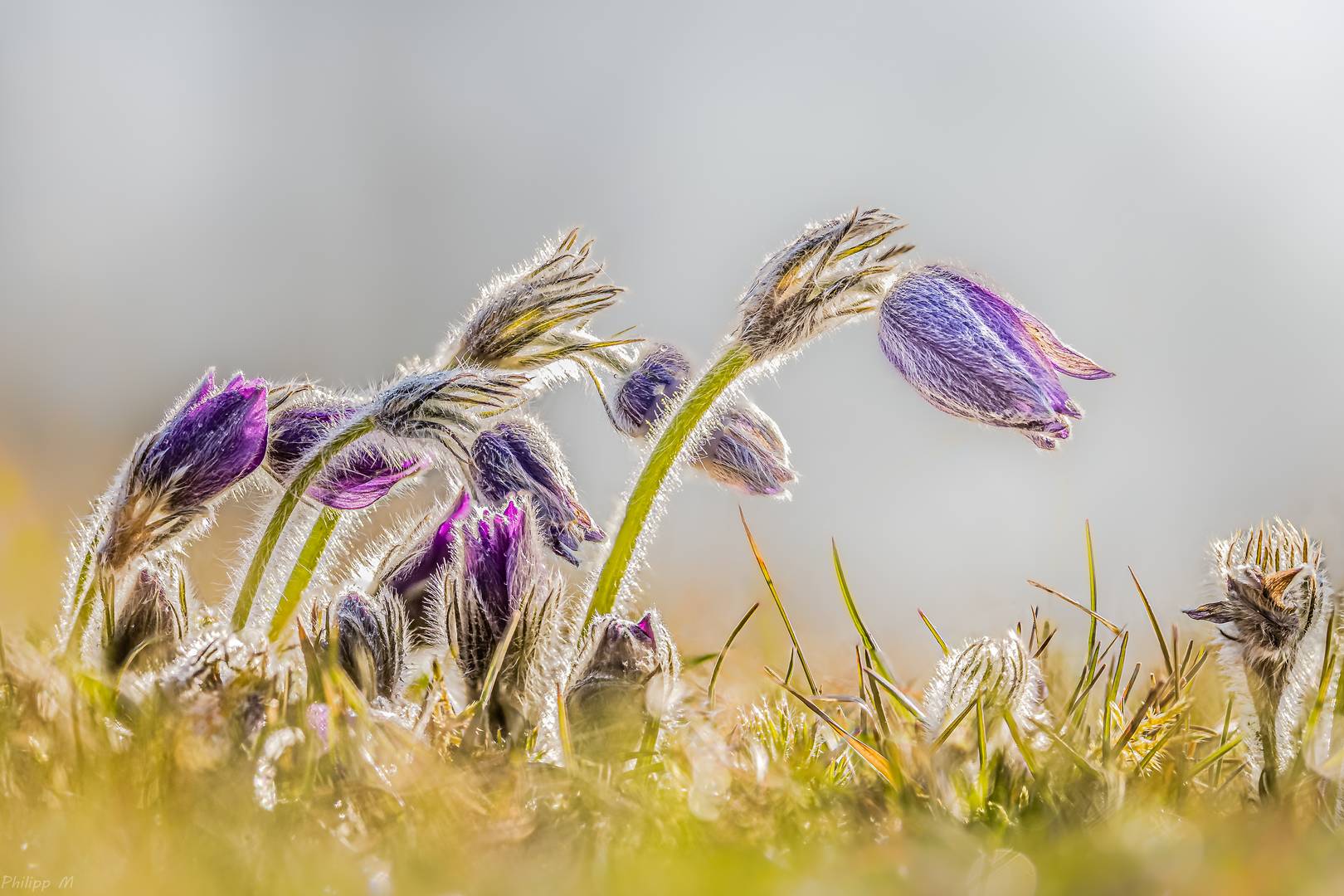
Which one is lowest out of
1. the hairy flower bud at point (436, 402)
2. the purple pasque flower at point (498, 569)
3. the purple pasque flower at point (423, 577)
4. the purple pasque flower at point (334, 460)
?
the purple pasque flower at point (423, 577)

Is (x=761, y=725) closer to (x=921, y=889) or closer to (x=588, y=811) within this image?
(x=588, y=811)

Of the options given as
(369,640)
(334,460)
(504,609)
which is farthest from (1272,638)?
(334,460)

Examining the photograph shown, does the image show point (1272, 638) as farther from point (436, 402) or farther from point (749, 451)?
point (436, 402)

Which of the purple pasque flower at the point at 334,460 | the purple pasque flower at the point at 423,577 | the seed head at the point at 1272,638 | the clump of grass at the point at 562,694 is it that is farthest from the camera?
the purple pasque flower at the point at 334,460

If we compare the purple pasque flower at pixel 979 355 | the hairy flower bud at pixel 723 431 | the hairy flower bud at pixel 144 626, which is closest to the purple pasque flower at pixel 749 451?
the hairy flower bud at pixel 723 431

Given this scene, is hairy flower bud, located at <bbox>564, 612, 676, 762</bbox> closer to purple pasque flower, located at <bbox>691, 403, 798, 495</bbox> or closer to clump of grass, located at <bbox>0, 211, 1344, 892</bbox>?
clump of grass, located at <bbox>0, 211, 1344, 892</bbox>

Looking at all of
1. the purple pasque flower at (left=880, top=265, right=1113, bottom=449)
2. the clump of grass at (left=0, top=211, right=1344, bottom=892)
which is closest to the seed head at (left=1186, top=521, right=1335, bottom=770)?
the clump of grass at (left=0, top=211, right=1344, bottom=892)

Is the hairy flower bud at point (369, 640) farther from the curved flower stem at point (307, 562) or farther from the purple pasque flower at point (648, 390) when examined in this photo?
the purple pasque flower at point (648, 390)
